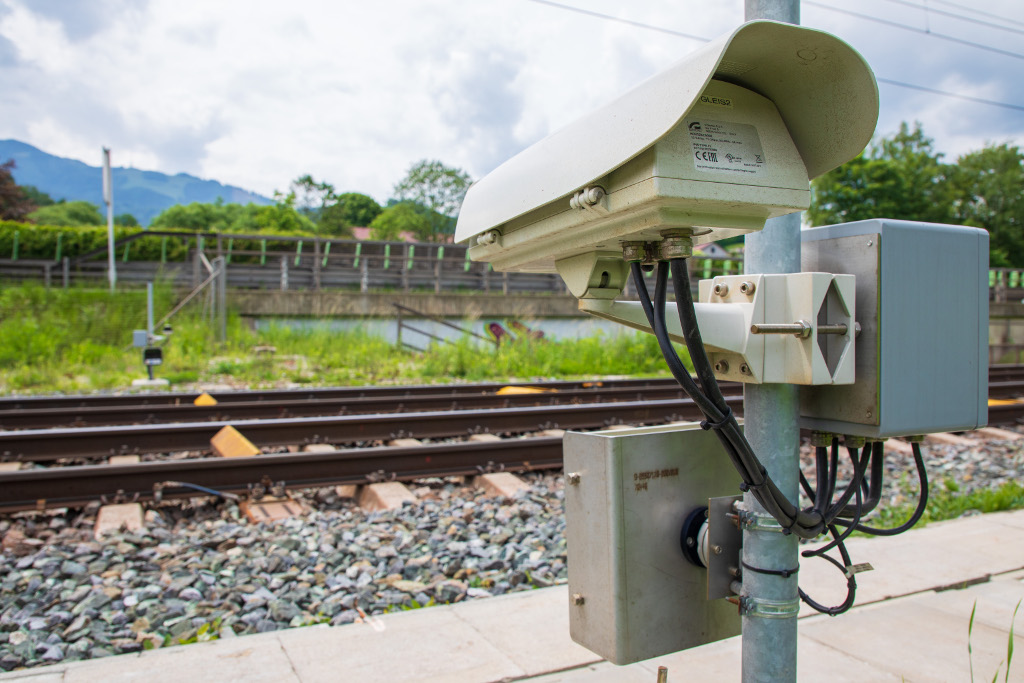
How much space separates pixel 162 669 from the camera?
2658 mm

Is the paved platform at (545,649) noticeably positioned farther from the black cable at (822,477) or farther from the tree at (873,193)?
the tree at (873,193)

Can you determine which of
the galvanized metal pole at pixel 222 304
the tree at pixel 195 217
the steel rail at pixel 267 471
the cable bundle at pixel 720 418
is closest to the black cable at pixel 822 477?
the cable bundle at pixel 720 418

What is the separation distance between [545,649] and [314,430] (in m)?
4.55

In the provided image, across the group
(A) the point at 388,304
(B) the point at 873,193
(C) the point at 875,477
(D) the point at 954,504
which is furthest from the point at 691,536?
(B) the point at 873,193

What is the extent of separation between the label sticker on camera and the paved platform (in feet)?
6.51

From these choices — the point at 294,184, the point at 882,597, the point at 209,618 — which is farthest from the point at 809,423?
the point at 294,184

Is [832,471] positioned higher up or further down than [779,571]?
higher up

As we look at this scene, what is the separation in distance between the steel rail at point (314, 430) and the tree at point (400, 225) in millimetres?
39756

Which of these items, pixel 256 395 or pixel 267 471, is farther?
pixel 256 395

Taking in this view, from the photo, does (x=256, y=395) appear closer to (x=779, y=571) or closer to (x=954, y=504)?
(x=954, y=504)

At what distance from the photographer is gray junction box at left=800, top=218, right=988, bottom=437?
158 cm

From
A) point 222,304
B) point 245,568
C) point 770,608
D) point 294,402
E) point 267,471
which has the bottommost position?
point 245,568

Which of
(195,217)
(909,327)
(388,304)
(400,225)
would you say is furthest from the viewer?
(195,217)

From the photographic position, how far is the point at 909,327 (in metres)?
1.61
